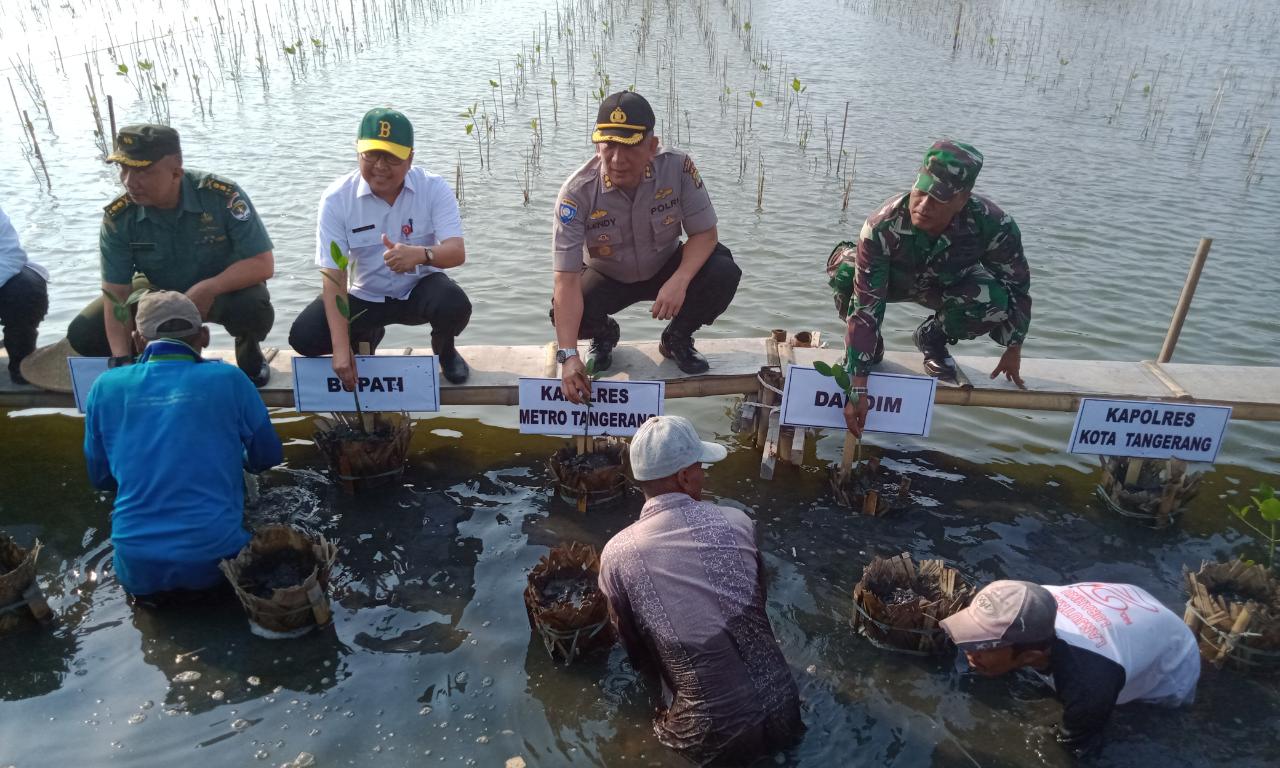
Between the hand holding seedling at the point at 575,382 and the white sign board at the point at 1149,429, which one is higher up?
the hand holding seedling at the point at 575,382

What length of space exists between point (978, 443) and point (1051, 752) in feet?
8.63

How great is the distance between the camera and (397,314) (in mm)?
4789

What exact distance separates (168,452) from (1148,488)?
4877mm

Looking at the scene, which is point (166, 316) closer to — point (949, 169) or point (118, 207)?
point (118, 207)

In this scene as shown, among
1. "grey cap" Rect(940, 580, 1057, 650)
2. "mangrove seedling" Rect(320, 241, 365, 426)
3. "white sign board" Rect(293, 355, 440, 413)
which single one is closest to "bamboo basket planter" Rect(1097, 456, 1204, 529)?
"grey cap" Rect(940, 580, 1057, 650)

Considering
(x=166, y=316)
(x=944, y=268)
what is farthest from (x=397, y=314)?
(x=944, y=268)

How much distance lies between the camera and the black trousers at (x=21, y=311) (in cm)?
473

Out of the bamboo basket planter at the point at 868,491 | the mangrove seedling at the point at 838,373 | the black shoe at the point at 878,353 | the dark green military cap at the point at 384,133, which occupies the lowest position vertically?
the bamboo basket planter at the point at 868,491

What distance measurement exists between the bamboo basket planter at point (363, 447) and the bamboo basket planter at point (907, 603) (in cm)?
258

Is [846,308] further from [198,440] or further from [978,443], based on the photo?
[198,440]

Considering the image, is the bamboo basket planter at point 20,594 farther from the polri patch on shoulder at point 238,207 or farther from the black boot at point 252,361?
the polri patch on shoulder at point 238,207

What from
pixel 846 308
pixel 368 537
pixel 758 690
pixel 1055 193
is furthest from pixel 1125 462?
pixel 1055 193

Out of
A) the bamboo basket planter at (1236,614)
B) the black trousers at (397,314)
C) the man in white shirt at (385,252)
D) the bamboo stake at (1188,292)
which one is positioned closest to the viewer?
the bamboo basket planter at (1236,614)

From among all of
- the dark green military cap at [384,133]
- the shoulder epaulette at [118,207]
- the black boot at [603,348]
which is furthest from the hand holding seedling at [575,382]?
the shoulder epaulette at [118,207]
